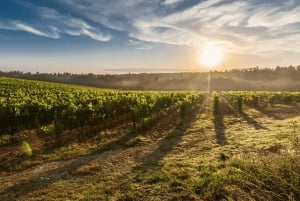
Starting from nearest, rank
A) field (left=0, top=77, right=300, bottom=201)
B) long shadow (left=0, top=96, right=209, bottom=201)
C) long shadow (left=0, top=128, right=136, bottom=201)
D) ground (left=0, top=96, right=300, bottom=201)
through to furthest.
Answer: field (left=0, top=77, right=300, bottom=201), ground (left=0, top=96, right=300, bottom=201), long shadow (left=0, top=128, right=136, bottom=201), long shadow (left=0, top=96, right=209, bottom=201)

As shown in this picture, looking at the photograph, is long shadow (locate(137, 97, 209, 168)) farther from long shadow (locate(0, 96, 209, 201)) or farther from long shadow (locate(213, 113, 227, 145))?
long shadow (locate(213, 113, 227, 145))

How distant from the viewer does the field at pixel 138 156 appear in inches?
268

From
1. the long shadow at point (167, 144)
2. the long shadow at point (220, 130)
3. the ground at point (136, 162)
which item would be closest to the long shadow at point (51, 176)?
the ground at point (136, 162)

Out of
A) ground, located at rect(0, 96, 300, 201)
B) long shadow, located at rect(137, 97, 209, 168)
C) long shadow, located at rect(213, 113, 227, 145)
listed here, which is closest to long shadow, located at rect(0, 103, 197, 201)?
ground, located at rect(0, 96, 300, 201)

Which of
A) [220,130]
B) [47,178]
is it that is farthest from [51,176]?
[220,130]

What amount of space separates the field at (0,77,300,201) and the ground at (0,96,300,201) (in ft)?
0.10

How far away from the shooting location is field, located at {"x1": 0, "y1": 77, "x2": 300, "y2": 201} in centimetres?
680

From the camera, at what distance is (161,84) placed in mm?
109750

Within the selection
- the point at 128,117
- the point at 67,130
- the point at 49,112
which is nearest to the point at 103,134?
the point at 67,130

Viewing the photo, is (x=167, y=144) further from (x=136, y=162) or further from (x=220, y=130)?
(x=220, y=130)

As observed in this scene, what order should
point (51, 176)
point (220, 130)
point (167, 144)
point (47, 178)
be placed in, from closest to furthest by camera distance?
point (47, 178) < point (51, 176) < point (167, 144) < point (220, 130)

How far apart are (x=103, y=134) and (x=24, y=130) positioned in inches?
173

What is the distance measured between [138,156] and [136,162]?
2.73 ft

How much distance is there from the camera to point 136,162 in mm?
10469
